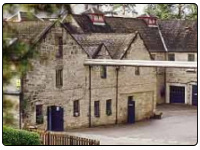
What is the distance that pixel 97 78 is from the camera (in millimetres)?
3645

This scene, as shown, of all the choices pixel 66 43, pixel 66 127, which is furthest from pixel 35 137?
pixel 66 43

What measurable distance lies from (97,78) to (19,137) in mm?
826

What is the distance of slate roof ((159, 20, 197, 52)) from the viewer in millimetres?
3005

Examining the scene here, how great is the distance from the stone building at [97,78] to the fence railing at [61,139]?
0.57ft

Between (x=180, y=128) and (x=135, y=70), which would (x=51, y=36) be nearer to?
(x=135, y=70)

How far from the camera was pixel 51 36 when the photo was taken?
329 centimetres

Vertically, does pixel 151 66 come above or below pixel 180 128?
above

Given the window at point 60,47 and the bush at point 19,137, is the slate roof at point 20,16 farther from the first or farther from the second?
the window at point 60,47

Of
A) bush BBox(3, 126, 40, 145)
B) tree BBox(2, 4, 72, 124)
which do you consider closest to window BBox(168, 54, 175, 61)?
bush BBox(3, 126, 40, 145)

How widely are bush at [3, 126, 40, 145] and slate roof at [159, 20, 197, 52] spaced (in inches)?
39.6

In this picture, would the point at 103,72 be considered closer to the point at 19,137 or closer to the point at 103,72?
the point at 103,72

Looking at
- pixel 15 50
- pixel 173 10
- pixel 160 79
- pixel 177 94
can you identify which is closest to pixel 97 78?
pixel 160 79

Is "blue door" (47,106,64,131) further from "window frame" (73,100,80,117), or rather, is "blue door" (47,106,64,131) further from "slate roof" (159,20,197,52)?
"slate roof" (159,20,197,52)

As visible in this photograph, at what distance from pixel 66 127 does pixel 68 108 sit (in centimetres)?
14
